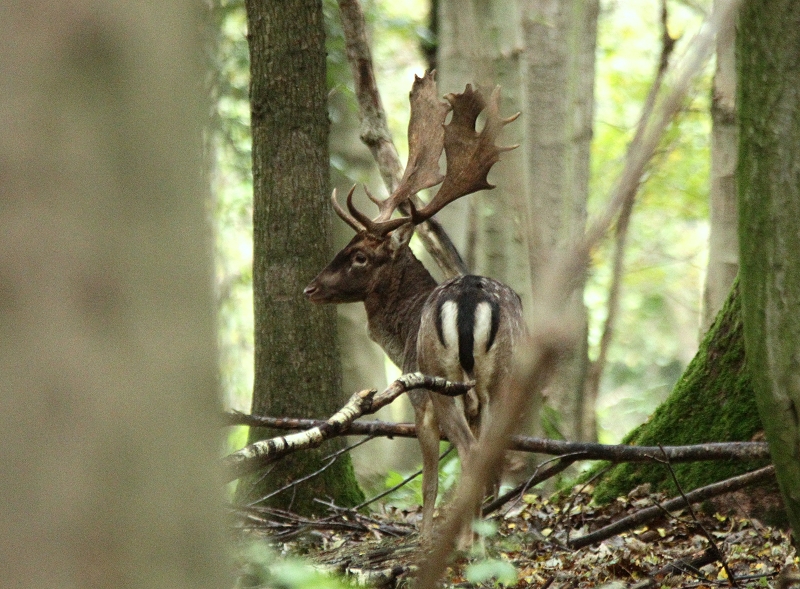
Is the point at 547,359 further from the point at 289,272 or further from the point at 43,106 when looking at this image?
the point at 289,272

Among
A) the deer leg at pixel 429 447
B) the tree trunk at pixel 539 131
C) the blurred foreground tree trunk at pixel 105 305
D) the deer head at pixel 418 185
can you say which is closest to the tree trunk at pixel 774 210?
the blurred foreground tree trunk at pixel 105 305

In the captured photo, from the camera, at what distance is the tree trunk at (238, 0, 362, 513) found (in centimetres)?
630

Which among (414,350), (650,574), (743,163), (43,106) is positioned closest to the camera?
(43,106)

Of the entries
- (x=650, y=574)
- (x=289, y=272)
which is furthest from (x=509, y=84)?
(x=650, y=574)

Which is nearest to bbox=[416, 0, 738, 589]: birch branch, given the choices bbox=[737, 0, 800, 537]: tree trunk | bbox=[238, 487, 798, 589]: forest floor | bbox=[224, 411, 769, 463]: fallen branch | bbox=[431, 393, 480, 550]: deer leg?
bbox=[737, 0, 800, 537]: tree trunk

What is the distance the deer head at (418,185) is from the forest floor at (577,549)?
6.06ft

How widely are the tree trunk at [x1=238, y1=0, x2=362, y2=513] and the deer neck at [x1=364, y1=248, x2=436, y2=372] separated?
2.28 feet

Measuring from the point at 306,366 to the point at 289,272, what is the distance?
2.25ft

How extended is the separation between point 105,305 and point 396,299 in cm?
599

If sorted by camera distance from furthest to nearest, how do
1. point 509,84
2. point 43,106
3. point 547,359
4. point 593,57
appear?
point 593,57, point 509,84, point 43,106, point 547,359

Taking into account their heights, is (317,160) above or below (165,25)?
above

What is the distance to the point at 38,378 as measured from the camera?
1.00 metres

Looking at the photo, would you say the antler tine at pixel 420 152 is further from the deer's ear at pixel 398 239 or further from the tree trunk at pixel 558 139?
the tree trunk at pixel 558 139

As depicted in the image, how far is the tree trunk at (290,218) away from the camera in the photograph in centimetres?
630
